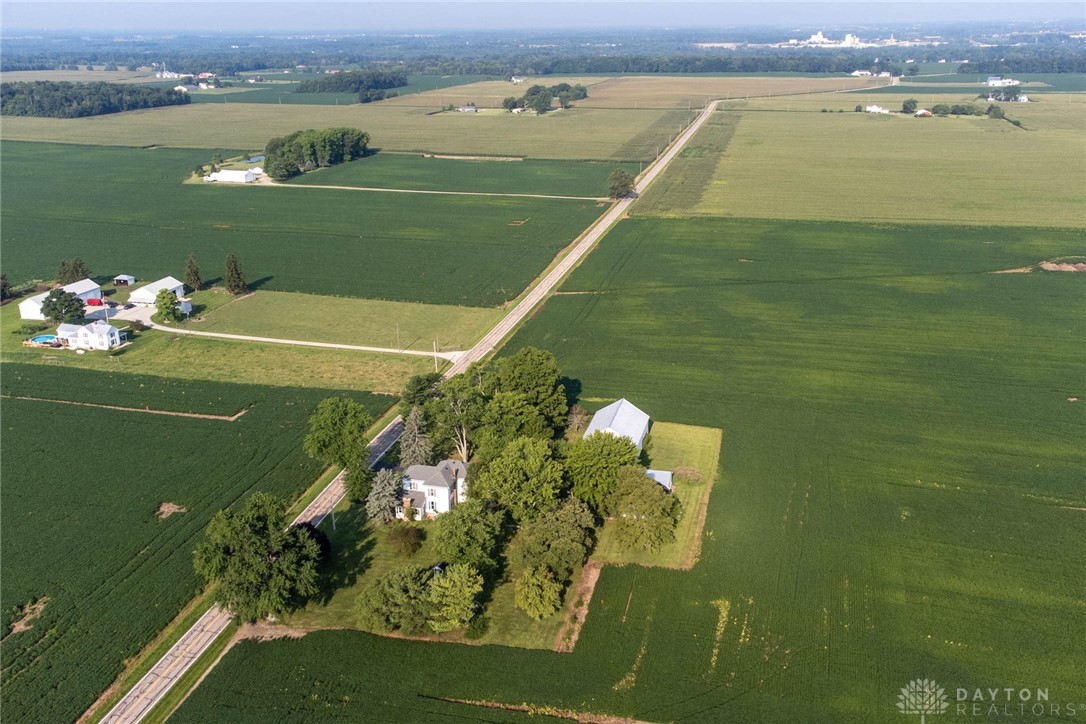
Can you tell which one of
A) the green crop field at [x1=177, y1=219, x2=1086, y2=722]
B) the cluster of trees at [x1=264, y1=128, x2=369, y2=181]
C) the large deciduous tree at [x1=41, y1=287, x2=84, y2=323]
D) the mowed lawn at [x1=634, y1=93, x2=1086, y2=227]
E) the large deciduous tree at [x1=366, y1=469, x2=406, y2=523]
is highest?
the cluster of trees at [x1=264, y1=128, x2=369, y2=181]

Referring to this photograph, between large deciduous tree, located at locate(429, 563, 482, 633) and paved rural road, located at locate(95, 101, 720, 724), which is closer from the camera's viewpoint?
paved rural road, located at locate(95, 101, 720, 724)

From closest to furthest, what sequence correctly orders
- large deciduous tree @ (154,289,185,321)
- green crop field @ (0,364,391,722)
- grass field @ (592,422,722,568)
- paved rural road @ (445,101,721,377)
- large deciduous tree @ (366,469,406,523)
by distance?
green crop field @ (0,364,391,722) < grass field @ (592,422,722,568) < large deciduous tree @ (366,469,406,523) < paved rural road @ (445,101,721,377) < large deciduous tree @ (154,289,185,321)

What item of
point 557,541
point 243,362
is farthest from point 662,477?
point 243,362

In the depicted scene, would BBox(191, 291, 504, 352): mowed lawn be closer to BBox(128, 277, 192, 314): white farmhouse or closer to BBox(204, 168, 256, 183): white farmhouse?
BBox(128, 277, 192, 314): white farmhouse

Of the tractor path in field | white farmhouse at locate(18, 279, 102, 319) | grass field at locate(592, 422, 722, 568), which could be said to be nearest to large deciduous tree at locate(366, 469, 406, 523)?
grass field at locate(592, 422, 722, 568)

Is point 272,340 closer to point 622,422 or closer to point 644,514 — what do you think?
point 622,422

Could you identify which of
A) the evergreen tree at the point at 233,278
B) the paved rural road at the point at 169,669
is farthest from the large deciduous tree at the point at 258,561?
the evergreen tree at the point at 233,278

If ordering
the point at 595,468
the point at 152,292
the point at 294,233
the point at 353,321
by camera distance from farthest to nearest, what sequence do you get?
the point at 294,233 → the point at 152,292 → the point at 353,321 → the point at 595,468
